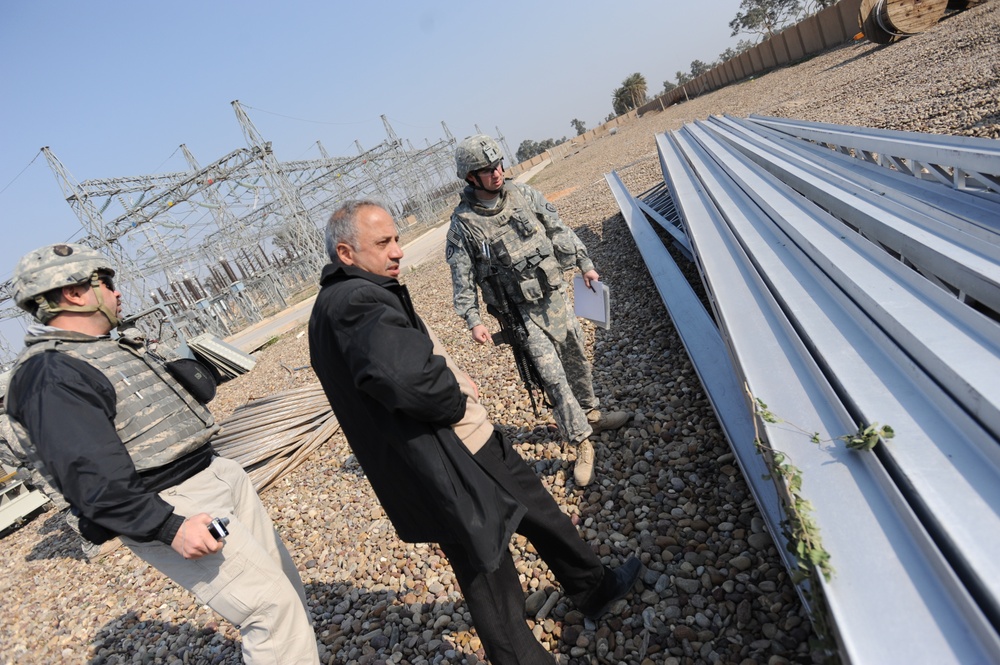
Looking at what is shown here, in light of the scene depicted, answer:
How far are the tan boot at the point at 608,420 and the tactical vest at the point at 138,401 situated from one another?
238 cm

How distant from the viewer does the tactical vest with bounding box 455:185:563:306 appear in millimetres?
3076

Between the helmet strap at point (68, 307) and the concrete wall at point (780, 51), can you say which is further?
the concrete wall at point (780, 51)

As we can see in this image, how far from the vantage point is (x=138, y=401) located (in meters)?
2.00

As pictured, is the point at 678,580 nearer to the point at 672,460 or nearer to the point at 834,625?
the point at 672,460

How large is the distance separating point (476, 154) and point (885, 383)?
2313 millimetres

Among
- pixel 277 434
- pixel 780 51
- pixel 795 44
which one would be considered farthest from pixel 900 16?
pixel 277 434

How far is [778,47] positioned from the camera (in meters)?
27.3

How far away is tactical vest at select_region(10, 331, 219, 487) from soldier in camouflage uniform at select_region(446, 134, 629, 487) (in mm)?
1596

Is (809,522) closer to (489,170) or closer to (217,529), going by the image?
(217,529)

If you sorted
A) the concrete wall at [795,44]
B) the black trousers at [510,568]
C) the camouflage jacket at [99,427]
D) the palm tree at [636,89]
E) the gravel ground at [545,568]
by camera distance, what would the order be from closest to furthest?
the camouflage jacket at [99,427], the black trousers at [510,568], the gravel ground at [545,568], the concrete wall at [795,44], the palm tree at [636,89]

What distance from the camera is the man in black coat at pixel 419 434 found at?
151cm

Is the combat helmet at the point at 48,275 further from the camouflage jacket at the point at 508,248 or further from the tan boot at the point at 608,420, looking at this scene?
the tan boot at the point at 608,420

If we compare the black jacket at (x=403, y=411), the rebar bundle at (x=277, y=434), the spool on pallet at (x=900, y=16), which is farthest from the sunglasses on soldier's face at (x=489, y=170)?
the spool on pallet at (x=900, y=16)

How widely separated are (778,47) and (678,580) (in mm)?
33947
